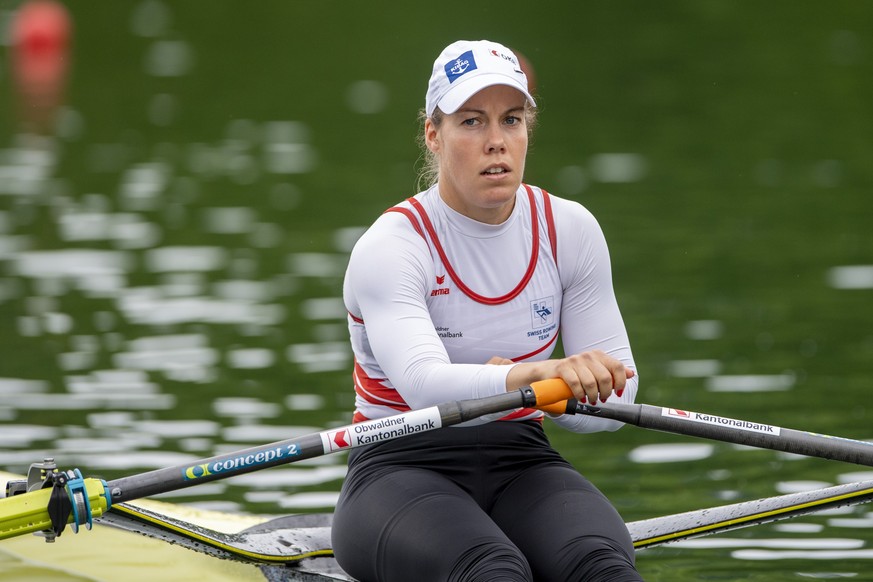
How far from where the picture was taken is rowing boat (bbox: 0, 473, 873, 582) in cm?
482

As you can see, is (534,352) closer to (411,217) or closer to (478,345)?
(478,345)

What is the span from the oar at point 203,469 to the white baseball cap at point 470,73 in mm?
888

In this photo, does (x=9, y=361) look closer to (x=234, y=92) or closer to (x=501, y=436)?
(x=501, y=436)

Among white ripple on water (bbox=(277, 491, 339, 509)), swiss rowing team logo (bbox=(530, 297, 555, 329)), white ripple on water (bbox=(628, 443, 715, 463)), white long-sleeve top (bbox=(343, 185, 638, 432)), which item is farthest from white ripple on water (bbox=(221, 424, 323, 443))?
swiss rowing team logo (bbox=(530, 297, 555, 329))

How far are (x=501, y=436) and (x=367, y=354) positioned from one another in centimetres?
48

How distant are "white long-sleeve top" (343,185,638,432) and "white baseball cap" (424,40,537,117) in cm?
36

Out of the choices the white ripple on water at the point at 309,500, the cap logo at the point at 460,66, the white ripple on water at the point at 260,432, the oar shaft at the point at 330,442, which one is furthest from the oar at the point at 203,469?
the white ripple on water at the point at 260,432

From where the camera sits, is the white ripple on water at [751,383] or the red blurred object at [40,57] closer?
the white ripple on water at [751,383]

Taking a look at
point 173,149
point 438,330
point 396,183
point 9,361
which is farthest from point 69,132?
point 438,330

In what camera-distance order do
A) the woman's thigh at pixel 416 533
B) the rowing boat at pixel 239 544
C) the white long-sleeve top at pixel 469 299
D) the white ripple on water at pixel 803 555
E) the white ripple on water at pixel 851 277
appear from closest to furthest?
1. the woman's thigh at pixel 416 533
2. the white long-sleeve top at pixel 469 299
3. the rowing boat at pixel 239 544
4. the white ripple on water at pixel 803 555
5. the white ripple on water at pixel 851 277

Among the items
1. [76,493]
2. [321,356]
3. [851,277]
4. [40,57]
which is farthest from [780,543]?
[40,57]

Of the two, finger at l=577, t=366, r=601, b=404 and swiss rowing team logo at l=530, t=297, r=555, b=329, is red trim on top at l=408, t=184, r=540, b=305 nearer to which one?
swiss rowing team logo at l=530, t=297, r=555, b=329

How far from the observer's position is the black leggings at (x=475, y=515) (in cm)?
391

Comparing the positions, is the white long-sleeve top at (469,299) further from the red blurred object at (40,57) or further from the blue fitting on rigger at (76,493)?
the red blurred object at (40,57)
